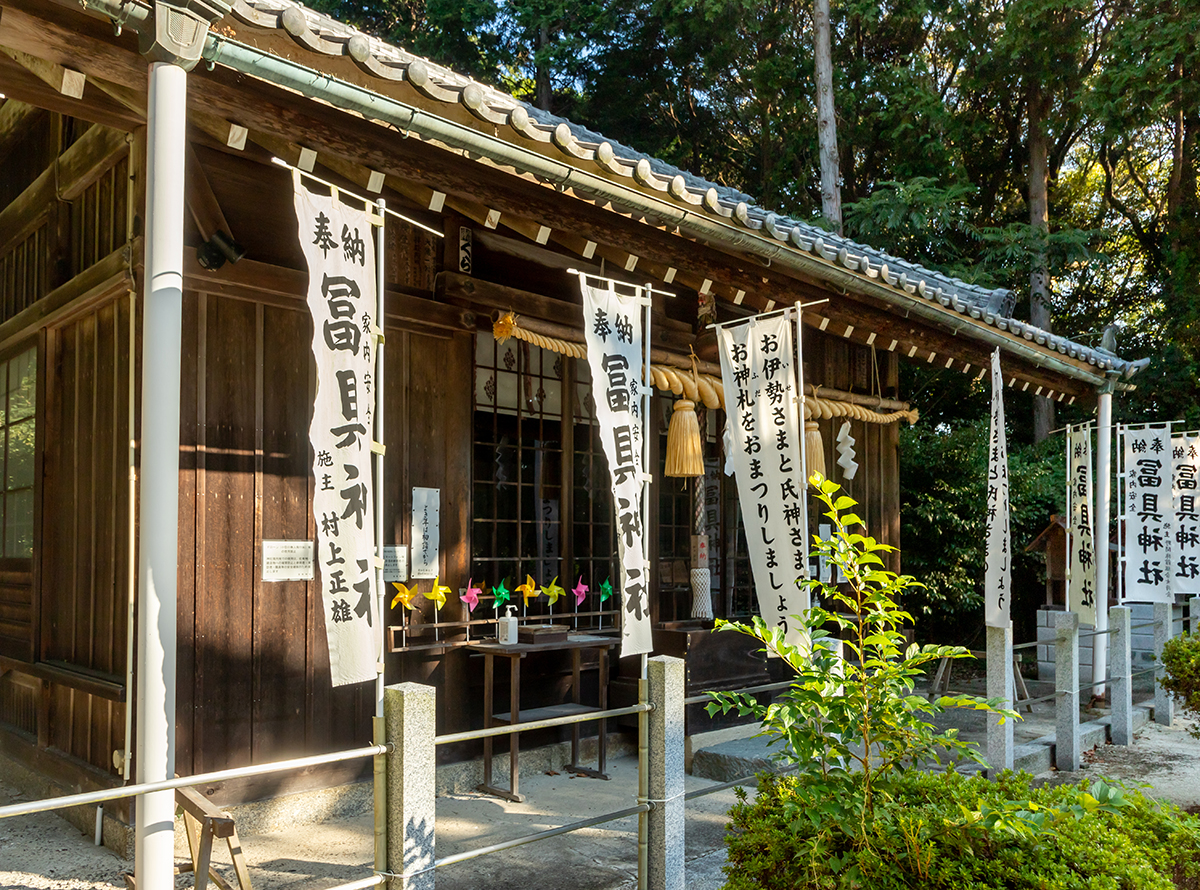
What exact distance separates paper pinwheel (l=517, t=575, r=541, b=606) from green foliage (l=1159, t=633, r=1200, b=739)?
6.04 m

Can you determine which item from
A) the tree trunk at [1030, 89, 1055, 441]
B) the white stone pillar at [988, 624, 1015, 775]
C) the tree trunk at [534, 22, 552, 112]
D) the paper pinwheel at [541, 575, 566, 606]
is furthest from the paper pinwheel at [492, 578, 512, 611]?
the tree trunk at [534, 22, 552, 112]

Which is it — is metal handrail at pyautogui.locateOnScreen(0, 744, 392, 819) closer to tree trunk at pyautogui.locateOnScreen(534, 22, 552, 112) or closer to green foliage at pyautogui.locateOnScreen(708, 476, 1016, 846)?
green foliage at pyautogui.locateOnScreen(708, 476, 1016, 846)

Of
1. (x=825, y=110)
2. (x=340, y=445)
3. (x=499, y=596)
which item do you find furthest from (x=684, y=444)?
(x=825, y=110)

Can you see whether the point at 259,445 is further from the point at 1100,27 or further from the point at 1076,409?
the point at 1100,27

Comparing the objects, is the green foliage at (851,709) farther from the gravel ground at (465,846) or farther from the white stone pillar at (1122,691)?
the white stone pillar at (1122,691)

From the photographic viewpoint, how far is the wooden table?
21.5 feet

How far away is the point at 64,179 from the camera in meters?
6.70

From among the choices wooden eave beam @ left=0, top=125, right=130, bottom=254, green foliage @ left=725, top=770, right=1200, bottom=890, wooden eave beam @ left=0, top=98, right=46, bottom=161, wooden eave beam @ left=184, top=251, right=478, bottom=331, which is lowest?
green foliage @ left=725, top=770, right=1200, bottom=890

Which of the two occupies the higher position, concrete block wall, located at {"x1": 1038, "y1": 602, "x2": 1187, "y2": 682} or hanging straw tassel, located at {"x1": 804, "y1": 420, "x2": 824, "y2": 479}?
hanging straw tassel, located at {"x1": 804, "y1": 420, "x2": 824, "y2": 479}

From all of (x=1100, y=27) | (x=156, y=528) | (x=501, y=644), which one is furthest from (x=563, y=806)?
(x=1100, y=27)

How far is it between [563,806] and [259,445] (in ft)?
10.9

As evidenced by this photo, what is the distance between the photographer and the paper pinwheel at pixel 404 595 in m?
6.43

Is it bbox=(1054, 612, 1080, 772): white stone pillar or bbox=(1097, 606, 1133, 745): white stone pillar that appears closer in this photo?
bbox=(1054, 612, 1080, 772): white stone pillar

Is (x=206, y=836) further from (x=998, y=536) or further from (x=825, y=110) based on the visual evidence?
(x=825, y=110)
